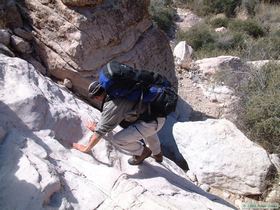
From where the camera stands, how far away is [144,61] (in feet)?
23.8

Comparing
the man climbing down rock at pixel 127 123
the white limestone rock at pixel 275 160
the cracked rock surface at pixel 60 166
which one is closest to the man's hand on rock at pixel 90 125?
the cracked rock surface at pixel 60 166

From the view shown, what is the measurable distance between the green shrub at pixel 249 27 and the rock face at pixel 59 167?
11519mm

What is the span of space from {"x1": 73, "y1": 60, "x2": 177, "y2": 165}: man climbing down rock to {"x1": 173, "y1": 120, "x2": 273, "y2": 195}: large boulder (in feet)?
5.34

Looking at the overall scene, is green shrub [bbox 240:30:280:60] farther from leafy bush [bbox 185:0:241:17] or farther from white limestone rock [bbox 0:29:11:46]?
white limestone rock [bbox 0:29:11:46]

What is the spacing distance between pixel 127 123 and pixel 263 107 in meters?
3.74

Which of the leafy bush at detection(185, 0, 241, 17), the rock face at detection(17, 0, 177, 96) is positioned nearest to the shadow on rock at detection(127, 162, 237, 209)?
the rock face at detection(17, 0, 177, 96)

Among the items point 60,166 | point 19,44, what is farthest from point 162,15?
point 60,166

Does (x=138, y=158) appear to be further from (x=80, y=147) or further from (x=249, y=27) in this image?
(x=249, y=27)

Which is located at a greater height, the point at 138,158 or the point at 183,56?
the point at 138,158

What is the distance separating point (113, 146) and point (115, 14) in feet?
8.92

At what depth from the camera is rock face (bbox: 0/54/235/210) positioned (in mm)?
3564

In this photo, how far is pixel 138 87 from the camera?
3.95 m

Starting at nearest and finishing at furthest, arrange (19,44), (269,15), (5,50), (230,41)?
(5,50) → (19,44) → (230,41) → (269,15)

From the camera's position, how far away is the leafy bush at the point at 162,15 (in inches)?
594
